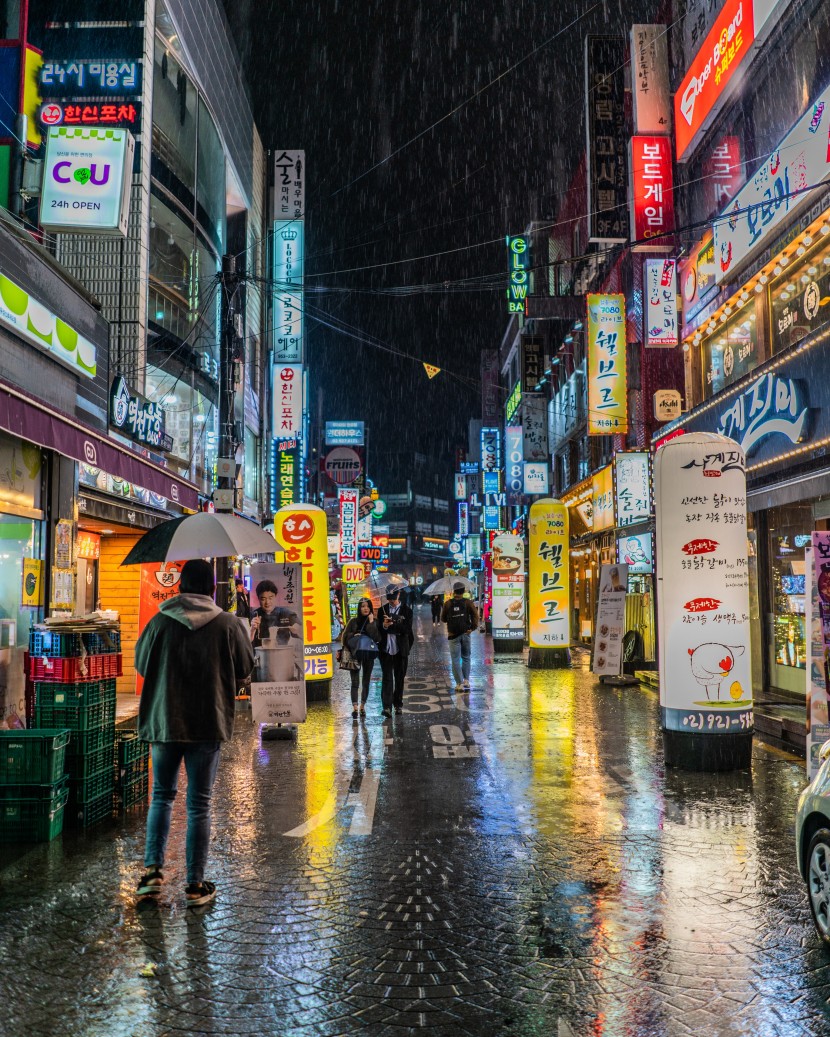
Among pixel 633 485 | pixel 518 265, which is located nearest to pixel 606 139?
pixel 518 265

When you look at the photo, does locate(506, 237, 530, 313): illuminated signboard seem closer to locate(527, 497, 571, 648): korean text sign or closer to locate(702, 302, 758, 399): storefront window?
locate(527, 497, 571, 648): korean text sign

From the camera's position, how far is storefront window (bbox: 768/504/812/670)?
14.1 metres

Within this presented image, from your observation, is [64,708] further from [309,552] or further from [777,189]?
[777,189]

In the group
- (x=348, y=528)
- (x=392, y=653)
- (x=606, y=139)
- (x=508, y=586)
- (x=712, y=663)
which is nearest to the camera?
(x=712, y=663)

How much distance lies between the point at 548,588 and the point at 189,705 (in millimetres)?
18416

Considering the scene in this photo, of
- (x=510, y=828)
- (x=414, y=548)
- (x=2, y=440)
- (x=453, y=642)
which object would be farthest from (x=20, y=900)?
(x=414, y=548)

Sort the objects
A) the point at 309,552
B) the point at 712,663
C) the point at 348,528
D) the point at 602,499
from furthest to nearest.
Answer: the point at 348,528 → the point at 602,499 → the point at 309,552 → the point at 712,663

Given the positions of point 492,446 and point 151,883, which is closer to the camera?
point 151,883

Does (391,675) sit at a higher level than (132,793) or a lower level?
higher

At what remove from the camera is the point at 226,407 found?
15.1 metres

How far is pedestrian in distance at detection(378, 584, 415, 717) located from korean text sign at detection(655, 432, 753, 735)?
16.8 feet

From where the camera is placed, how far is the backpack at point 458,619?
17.2 metres

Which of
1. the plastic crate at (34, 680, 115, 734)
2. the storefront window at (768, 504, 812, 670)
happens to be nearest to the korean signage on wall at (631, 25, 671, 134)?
the storefront window at (768, 504, 812, 670)

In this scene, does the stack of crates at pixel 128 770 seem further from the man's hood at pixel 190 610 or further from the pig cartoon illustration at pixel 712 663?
the pig cartoon illustration at pixel 712 663
